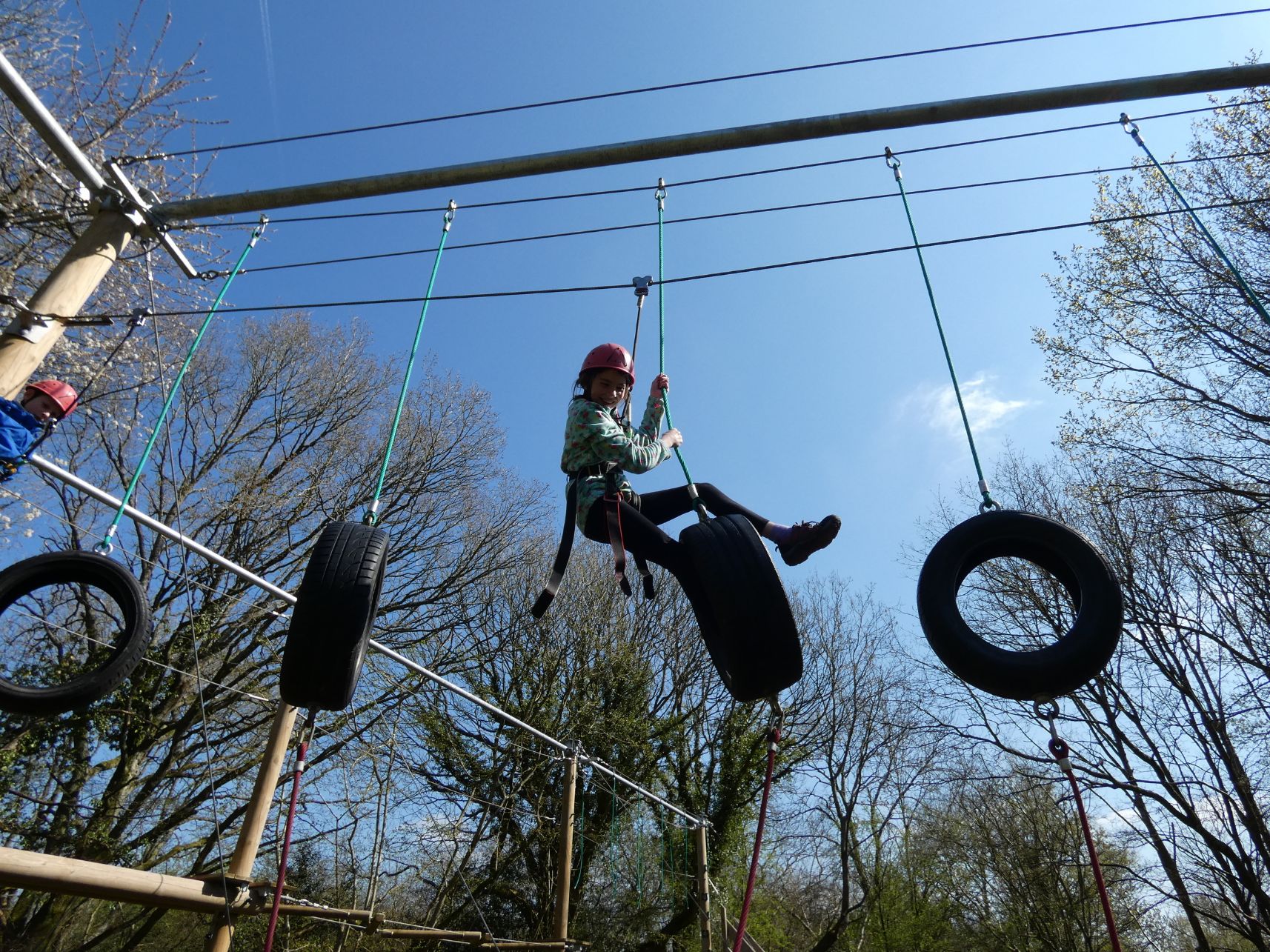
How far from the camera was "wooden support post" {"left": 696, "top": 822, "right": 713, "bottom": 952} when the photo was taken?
9.54 metres

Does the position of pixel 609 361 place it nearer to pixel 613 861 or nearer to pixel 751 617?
pixel 751 617

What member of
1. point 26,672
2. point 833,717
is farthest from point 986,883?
point 26,672

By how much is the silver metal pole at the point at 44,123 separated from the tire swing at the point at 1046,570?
4082mm

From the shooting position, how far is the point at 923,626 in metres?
2.72

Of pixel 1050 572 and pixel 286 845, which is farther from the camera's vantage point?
pixel 1050 572

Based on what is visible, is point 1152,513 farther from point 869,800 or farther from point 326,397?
point 326,397

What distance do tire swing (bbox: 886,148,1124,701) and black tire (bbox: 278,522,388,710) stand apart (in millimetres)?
2020

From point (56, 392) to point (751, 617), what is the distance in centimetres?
378

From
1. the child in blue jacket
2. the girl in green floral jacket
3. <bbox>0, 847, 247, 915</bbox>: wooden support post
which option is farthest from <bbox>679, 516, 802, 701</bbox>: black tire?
the child in blue jacket

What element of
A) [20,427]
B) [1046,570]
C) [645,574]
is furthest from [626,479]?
[20,427]

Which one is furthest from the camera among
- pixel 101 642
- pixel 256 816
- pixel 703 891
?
pixel 703 891

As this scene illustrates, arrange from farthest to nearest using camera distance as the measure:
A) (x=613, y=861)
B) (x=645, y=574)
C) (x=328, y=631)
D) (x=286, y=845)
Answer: (x=613, y=861)
(x=645, y=574)
(x=286, y=845)
(x=328, y=631)

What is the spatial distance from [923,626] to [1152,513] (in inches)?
404

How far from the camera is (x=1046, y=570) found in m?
2.95
